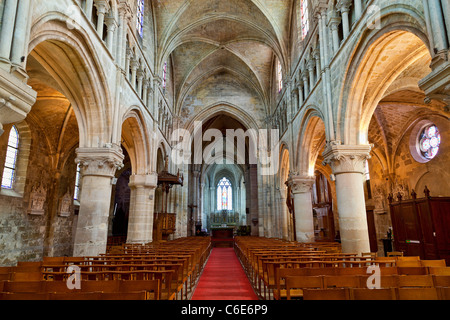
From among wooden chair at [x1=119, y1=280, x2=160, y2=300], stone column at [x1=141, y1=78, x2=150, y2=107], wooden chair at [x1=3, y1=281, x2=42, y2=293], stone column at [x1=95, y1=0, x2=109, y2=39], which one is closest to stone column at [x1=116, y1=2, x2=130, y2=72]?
stone column at [x1=95, y1=0, x2=109, y2=39]

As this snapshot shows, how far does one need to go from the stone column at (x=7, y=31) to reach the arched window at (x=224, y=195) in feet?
140

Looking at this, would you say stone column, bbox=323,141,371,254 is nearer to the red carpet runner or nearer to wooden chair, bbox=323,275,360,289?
the red carpet runner

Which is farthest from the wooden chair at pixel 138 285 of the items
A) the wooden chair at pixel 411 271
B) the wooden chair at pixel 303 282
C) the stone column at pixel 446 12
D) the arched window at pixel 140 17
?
the arched window at pixel 140 17

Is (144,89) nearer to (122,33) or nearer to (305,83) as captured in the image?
(122,33)

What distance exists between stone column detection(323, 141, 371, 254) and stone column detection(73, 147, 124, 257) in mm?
7425

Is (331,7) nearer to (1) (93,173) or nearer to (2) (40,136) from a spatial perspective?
(1) (93,173)

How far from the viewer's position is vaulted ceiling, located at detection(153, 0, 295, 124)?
16.5m

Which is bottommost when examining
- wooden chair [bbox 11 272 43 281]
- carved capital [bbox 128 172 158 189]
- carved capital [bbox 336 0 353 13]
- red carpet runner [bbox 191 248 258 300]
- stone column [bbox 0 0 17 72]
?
red carpet runner [bbox 191 248 258 300]

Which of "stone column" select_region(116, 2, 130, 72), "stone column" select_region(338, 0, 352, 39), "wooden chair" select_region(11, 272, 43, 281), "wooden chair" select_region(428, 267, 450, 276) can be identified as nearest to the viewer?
"wooden chair" select_region(11, 272, 43, 281)

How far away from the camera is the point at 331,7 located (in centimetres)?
1061

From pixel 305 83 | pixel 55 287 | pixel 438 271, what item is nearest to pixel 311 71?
pixel 305 83

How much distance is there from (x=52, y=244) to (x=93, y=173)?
7555 millimetres

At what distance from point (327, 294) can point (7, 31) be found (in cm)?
634
